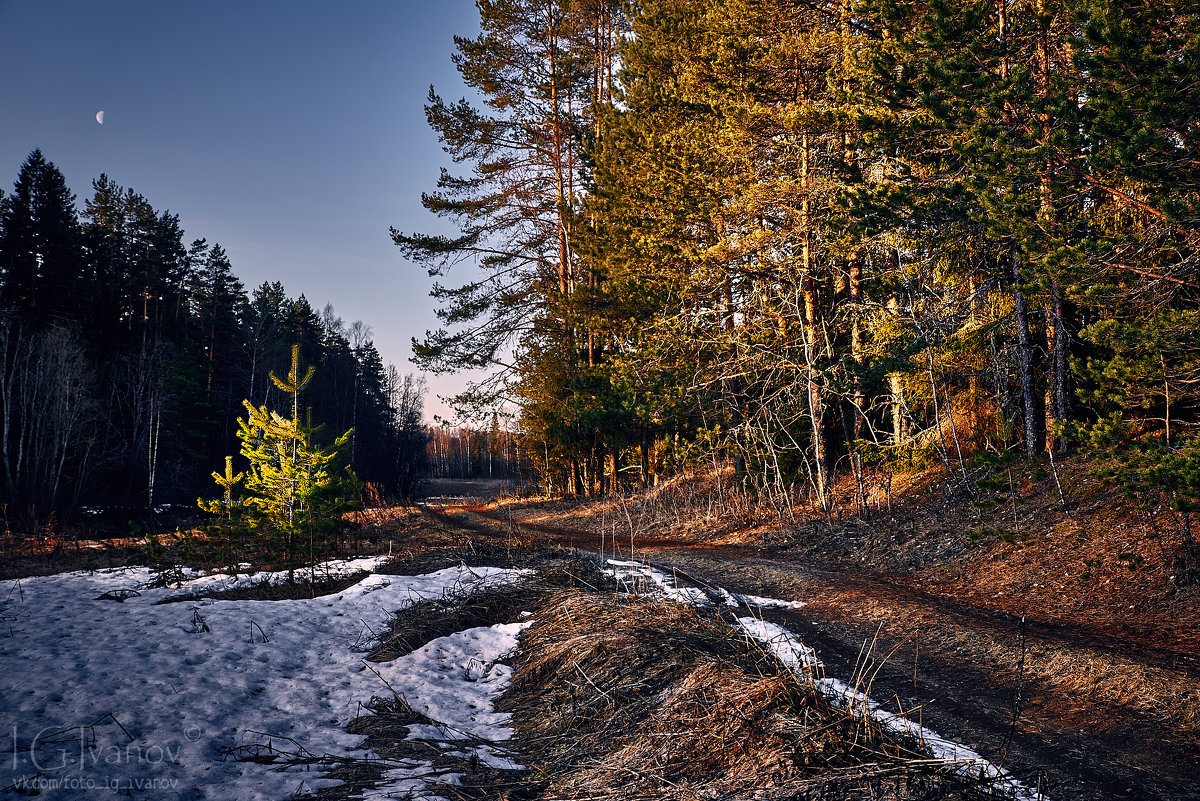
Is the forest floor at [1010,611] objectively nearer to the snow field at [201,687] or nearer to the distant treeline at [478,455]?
the snow field at [201,687]

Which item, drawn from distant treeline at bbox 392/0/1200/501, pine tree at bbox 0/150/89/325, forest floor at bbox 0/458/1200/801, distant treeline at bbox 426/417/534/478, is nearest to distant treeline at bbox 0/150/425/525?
pine tree at bbox 0/150/89/325

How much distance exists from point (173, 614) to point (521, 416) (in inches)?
678

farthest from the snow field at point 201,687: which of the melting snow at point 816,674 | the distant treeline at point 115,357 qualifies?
the distant treeline at point 115,357

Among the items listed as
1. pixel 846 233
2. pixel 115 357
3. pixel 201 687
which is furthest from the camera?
pixel 115 357

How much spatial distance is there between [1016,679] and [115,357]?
125ft

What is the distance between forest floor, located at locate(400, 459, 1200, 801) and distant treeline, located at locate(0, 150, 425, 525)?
1610cm

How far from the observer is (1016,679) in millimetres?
4332

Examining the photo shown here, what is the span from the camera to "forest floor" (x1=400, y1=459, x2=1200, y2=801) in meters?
3.37

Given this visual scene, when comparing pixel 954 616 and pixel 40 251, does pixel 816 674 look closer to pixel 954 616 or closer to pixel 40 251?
pixel 954 616

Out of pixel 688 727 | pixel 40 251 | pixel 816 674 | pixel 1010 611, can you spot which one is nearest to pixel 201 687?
pixel 688 727

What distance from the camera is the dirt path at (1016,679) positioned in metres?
3.06

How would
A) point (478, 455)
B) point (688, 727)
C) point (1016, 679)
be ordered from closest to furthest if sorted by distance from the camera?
point (688, 727)
point (1016, 679)
point (478, 455)

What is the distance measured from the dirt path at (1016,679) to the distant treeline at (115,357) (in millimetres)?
17625

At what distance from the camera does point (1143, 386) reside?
6.25 m
